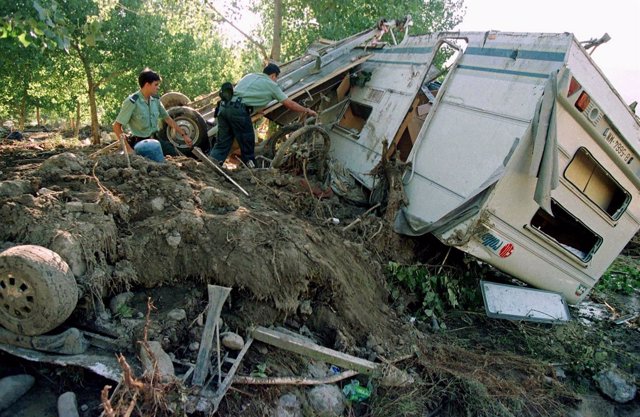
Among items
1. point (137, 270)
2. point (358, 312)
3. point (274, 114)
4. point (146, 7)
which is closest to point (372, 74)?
point (274, 114)

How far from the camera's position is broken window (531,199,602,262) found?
4.95 metres

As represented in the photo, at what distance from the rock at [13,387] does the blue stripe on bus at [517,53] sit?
15.5 ft

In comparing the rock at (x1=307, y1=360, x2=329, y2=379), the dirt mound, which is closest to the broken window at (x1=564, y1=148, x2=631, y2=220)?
the dirt mound

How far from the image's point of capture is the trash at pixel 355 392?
11.2 feet

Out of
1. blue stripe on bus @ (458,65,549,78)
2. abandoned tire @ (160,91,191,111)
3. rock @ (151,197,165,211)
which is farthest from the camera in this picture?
abandoned tire @ (160,91,191,111)

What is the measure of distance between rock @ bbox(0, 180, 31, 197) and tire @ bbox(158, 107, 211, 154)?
2404 mm

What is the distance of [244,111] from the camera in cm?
587

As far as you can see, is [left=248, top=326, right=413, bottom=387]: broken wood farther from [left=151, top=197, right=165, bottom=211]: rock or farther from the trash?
[left=151, top=197, right=165, bottom=211]: rock

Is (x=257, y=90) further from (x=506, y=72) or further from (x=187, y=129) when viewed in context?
(x=506, y=72)

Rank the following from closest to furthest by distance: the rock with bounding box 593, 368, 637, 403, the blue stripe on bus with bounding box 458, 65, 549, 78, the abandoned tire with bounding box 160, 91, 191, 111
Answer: the rock with bounding box 593, 368, 637, 403 < the blue stripe on bus with bounding box 458, 65, 549, 78 < the abandoned tire with bounding box 160, 91, 191, 111

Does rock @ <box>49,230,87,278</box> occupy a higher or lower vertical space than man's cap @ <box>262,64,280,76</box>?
lower

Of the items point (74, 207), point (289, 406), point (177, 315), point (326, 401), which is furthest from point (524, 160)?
point (74, 207)

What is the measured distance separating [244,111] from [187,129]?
94 centimetres

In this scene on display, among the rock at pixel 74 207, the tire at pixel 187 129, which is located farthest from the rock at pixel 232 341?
the tire at pixel 187 129
